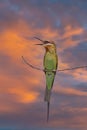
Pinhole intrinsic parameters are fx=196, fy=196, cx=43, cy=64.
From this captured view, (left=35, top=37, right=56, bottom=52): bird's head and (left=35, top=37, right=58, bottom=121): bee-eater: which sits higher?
(left=35, top=37, right=56, bottom=52): bird's head

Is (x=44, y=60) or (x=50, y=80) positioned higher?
(x=44, y=60)

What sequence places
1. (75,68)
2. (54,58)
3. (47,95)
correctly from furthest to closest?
(54,58), (75,68), (47,95)

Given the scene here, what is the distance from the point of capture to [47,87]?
9.52 feet

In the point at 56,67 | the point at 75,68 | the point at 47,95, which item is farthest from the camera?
the point at 56,67

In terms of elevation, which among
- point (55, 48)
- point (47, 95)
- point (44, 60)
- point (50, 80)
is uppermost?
point (55, 48)

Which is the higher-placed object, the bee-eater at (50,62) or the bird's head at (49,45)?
the bird's head at (49,45)

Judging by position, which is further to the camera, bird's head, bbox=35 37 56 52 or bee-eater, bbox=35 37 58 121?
bird's head, bbox=35 37 56 52

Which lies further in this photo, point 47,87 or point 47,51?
point 47,51

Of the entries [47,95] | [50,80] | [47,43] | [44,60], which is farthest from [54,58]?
[47,95]

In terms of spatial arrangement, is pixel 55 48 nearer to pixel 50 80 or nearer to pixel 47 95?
pixel 50 80

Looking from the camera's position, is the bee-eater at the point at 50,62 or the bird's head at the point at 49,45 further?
the bird's head at the point at 49,45

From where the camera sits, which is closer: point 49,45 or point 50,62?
point 49,45

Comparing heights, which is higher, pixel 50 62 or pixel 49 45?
pixel 49 45

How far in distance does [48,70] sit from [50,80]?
275 millimetres
